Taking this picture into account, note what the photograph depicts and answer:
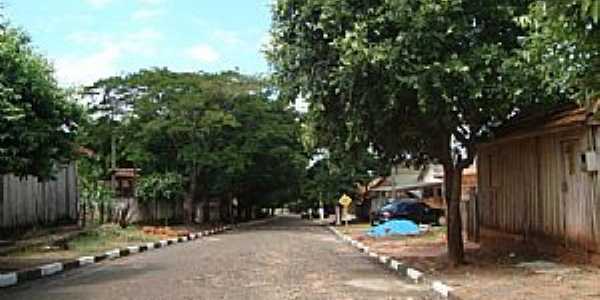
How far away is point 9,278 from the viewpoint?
50.2 ft

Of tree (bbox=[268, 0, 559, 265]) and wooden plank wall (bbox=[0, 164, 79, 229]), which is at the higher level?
tree (bbox=[268, 0, 559, 265])

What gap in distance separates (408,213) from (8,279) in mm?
26831

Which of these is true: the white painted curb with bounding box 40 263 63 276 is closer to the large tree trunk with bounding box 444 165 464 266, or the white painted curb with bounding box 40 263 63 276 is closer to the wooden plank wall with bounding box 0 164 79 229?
the wooden plank wall with bounding box 0 164 79 229

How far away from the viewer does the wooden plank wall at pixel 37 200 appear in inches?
928

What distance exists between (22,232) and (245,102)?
941 inches

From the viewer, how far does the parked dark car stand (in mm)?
39344

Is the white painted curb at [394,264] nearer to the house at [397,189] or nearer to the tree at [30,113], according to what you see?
the tree at [30,113]

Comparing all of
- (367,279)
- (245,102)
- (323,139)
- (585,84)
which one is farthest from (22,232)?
(245,102)

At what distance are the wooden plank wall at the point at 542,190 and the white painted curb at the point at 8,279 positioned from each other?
1076 cm

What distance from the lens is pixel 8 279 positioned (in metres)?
15.3

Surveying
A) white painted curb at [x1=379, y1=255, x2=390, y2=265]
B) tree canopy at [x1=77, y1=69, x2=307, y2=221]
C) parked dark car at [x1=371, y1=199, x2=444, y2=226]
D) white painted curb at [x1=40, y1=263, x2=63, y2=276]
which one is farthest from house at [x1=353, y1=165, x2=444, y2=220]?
white painted curb at [x1=40, y1=263, x2=63, y2=276]

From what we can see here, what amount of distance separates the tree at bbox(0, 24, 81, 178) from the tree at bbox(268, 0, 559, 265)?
15.1ft

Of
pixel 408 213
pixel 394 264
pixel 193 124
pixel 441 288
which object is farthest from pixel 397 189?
pixel 441 288

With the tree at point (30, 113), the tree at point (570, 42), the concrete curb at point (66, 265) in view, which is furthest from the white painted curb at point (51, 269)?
the tree at point (570, 42)
